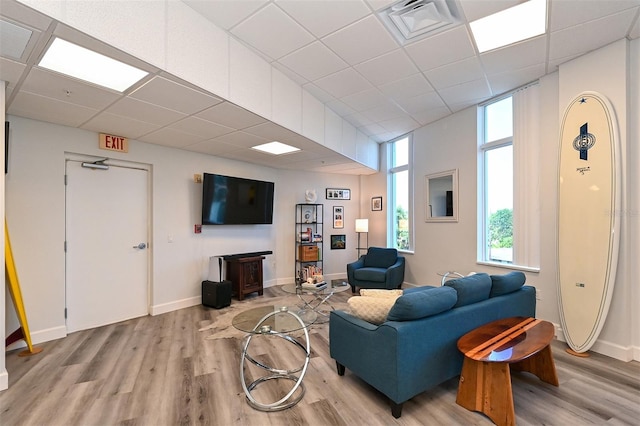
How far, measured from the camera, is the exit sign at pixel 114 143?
3873 millimetres

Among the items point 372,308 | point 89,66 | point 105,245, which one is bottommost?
point 372,308

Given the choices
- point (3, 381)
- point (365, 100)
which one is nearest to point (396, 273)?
point (365, 100)

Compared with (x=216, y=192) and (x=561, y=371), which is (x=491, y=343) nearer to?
(x=561, y=371)

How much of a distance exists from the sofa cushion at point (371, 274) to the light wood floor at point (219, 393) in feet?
7.18

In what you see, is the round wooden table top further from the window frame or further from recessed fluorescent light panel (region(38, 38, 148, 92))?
the window frame

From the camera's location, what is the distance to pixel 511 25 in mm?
2664

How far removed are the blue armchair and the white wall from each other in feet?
4.05

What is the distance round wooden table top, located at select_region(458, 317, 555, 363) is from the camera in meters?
1.92

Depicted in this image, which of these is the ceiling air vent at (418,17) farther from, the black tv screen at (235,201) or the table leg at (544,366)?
the black tv screen at (235,201)

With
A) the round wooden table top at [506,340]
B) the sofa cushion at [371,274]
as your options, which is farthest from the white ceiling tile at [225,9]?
the sofa cushion at [371,274]

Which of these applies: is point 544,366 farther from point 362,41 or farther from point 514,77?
point 362,41

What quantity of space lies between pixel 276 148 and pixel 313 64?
1.77 m

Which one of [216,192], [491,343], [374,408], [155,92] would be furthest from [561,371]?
[216,192]

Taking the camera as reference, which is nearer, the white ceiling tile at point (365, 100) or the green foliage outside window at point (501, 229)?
the white ceiling tile at point (365, 100)
